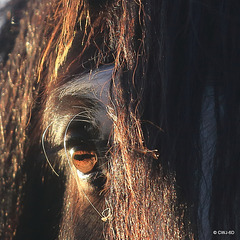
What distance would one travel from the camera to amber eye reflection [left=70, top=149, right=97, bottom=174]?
50cm

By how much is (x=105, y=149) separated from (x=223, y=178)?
141 mm

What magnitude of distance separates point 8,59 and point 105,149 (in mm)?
155

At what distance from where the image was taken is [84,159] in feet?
1.65

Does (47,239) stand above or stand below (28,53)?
below

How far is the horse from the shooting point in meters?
0.41

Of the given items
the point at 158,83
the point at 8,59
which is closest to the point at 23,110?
the point at 8,59

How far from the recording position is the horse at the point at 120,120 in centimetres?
41

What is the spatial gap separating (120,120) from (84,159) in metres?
0.08

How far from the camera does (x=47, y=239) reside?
510mm

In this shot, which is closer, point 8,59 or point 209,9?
point 209,9

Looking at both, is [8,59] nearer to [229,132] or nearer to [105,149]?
[105,149]

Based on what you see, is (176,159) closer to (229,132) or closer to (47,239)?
(229,132)

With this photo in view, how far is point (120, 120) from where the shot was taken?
454 mm

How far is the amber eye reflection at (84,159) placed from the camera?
0.50 meters
